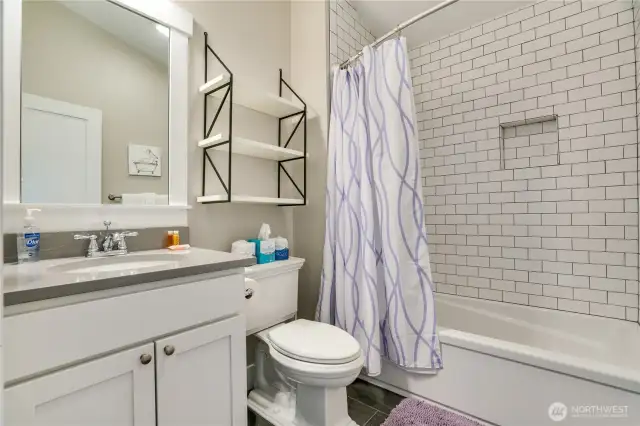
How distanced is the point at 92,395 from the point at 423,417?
1376 mm

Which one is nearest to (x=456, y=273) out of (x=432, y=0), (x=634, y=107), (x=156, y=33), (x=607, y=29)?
(x=634, y=107)

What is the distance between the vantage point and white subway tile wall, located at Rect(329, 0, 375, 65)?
206 cm

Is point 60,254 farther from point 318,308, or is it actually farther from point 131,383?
point 318,308

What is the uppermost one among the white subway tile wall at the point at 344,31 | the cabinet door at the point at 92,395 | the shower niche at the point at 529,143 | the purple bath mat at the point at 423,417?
the white subway tile wall at the point at 344,31

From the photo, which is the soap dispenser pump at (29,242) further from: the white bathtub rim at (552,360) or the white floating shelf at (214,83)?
the white bathtub rim at (552,360)

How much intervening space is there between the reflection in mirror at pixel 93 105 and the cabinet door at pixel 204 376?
0.78m

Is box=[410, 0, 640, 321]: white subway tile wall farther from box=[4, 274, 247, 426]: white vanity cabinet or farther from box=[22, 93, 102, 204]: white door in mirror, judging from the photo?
box=[4, 274, 247, 426]: white vanity cabinet

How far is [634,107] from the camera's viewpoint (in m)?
1.78

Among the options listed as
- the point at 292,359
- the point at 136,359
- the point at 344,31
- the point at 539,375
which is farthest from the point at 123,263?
the point at 344,31

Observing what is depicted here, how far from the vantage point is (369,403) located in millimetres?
1643

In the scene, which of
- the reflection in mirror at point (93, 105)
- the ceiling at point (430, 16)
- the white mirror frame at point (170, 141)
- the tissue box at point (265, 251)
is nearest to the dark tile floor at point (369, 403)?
the tissue box at point (265, 251)

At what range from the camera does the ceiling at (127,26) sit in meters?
1.35

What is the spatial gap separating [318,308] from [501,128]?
1.84m

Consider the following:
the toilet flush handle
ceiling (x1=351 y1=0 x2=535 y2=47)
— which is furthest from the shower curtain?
ceiling (x1=351 y1=0 x2=535 y2=47)
